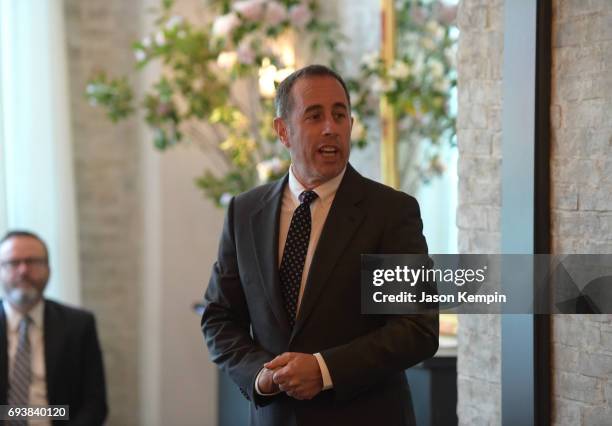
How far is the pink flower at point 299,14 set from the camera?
4.63m

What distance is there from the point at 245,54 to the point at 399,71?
704mm

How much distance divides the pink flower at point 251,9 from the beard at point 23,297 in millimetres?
1550

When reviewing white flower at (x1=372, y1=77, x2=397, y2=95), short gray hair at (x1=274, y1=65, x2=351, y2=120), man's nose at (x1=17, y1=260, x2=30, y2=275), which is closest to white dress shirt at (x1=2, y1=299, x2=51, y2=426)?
man's nose at (x1=17, y1=260, x2=30, y2=275)

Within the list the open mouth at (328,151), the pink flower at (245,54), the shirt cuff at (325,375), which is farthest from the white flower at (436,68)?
the shirt cuff at (325,375)

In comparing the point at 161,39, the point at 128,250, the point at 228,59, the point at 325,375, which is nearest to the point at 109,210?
the point at 128,250

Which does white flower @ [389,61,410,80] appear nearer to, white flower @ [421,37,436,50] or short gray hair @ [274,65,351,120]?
white flower @ [421,37,436,50]

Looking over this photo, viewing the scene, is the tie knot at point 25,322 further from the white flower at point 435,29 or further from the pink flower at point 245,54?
the white flower at point 435,29

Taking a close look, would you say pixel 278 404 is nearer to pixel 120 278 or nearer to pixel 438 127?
pixel 438 127

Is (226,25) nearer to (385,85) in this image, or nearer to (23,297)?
(385,85)

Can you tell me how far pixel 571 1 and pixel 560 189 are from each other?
1.74 ft

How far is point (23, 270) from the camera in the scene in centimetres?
410

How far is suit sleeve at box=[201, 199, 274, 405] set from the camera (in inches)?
99.5

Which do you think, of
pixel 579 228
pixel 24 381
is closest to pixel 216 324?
pixel 579 228

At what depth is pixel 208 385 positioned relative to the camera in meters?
5.64
